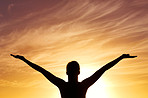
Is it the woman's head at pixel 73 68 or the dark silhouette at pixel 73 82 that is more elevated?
the woman's head at pixel 73 68

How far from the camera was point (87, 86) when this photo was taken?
435 centimetres

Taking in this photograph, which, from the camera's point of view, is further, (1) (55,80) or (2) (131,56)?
(2) (131,56)

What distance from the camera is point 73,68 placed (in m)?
4.27

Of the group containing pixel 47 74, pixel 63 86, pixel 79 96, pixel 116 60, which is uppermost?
pixel 116 60

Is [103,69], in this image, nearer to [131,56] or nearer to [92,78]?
[92,78]

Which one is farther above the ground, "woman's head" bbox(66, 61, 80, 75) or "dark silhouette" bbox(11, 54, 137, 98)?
"woman's head" bbox(66, 61, 80, 75)

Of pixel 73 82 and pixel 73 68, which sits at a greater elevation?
pixel 73 68

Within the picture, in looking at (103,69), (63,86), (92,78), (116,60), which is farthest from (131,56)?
(63,86)

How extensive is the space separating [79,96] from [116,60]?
61.3 inches

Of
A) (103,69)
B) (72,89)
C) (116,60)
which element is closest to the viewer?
(72,89)

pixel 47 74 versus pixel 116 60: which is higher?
pixel 116 60

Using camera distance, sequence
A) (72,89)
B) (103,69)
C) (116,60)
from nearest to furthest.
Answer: (72,89), (103,69), (116,60)

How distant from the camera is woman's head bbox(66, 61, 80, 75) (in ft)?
13.9

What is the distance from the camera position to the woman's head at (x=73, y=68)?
425 centimetres
